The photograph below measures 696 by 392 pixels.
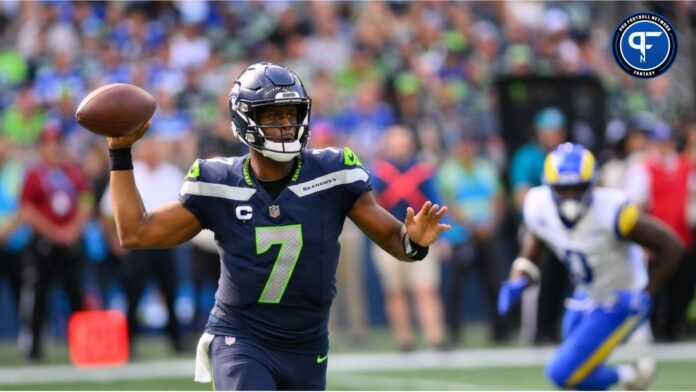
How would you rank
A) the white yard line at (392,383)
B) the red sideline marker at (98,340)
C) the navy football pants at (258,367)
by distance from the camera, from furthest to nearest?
the red sideline marker at (98,340), the white yard line at (392,383), the navy football pants at (258,367)

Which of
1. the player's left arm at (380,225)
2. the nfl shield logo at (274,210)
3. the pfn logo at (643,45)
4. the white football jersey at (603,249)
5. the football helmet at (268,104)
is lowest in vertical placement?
the white football jersey at (603,249)

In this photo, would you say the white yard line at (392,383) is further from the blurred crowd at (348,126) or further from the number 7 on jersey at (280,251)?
the number 7 on jersey at (280,251)

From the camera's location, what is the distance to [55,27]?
13852 mm

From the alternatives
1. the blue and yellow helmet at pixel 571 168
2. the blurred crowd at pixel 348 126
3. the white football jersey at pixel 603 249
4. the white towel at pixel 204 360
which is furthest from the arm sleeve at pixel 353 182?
the blurred crowd at pixel 348 126

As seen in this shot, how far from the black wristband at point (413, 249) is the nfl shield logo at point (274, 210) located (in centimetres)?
51

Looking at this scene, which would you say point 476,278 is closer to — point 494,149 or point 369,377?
point 494,149

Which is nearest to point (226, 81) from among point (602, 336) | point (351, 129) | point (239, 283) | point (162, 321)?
point (351, 129)

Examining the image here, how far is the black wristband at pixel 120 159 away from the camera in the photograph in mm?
4750

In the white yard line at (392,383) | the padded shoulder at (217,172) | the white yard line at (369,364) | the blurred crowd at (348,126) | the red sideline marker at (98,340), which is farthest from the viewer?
the blurred crowd at (348,126)

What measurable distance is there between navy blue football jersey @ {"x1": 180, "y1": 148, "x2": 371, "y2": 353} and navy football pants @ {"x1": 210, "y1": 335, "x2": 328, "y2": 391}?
0.13ft

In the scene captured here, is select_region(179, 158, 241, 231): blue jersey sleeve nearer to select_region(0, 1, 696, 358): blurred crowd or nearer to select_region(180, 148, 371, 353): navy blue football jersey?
select_region(180, 148, 371, 353): navy blue football jersey

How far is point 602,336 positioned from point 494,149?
6304 millimetres

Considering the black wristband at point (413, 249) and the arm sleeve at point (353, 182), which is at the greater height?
the arm sleeve at point (353, 182)

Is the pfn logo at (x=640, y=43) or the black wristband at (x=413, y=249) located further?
the pfn logo at (x=640, y=43)
